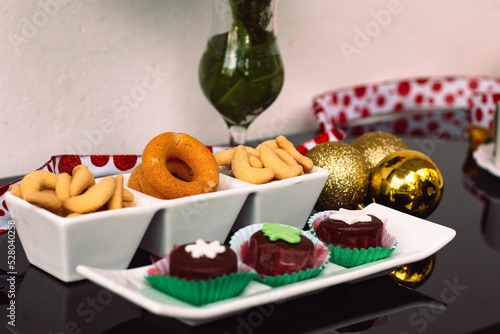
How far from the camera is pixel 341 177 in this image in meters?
0.80

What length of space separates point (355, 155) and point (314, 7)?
0.67m

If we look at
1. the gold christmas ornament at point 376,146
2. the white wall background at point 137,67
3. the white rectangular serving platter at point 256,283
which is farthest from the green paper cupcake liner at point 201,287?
the white wall background at point 137,67

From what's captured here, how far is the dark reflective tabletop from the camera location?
0.52 metres

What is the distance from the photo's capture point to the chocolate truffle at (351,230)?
632 mm

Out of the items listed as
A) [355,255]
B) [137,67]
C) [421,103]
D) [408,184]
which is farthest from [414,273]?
[421,103]

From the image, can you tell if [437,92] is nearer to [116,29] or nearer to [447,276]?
[116,29]

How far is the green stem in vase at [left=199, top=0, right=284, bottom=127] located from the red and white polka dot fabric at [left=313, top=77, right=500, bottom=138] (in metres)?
0.44

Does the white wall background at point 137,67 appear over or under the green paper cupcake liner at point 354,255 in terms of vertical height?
over

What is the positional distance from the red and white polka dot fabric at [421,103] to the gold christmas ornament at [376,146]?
19.2 inches

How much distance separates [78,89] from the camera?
1083 millimetres

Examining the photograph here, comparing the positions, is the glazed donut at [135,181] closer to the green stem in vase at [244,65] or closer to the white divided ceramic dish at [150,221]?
the white divided ceramic dish at [150,221]

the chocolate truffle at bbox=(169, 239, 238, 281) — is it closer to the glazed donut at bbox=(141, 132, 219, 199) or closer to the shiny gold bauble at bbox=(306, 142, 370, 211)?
the glazed donut at bbox=(141, 132, 219, 199)

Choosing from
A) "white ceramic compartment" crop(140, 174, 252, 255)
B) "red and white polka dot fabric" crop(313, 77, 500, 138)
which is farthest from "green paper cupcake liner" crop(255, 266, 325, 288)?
"red and white polka dot fabric" crop(313, 77, 500, 138)

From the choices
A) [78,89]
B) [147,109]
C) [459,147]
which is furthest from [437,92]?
[78,89]
